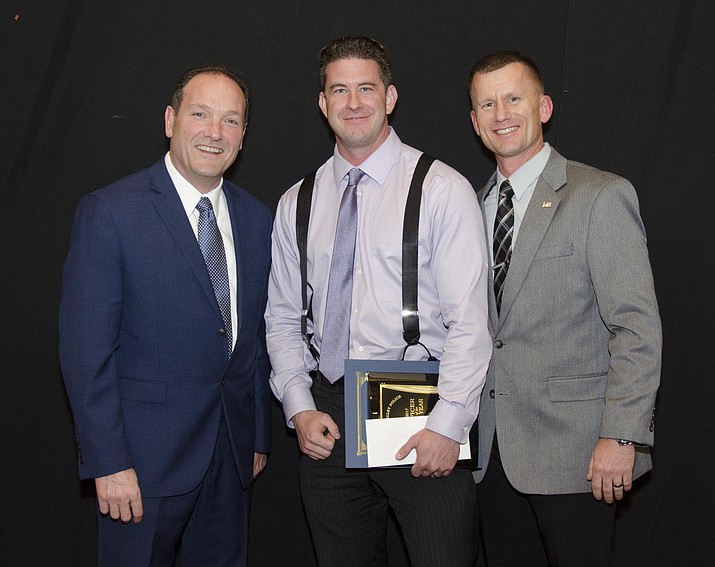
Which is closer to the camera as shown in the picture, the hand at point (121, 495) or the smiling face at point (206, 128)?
the hand at point (121, 495)

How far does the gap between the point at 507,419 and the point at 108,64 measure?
6.08 ft

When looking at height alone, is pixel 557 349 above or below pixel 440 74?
below

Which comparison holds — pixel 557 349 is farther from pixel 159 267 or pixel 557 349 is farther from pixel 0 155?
pixel 0 155

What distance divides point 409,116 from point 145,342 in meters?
1.28

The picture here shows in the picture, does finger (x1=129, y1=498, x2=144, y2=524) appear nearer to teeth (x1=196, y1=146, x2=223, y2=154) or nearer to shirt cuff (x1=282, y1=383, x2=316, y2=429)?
shirt cuff (x1=282, y1=383, x2=316, y2=429)

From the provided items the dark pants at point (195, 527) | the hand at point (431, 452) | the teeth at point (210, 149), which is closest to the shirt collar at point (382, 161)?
the teeth at point (210, 149)

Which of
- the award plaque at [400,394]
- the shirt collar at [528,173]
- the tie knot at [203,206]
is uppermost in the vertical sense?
the shirt collar at [528,173]

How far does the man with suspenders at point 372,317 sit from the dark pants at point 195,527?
9.0 inches

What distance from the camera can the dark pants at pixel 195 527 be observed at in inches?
82.5

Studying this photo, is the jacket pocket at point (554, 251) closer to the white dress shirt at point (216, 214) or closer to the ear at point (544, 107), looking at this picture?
the ear at point (544, 107)

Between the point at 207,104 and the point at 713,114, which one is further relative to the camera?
the point at 713,114

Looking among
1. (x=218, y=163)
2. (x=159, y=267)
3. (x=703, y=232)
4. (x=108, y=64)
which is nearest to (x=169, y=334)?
(x=159, y=267)

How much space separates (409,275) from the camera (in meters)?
2.13

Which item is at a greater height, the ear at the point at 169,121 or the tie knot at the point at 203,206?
the ear at the point at 169,121
